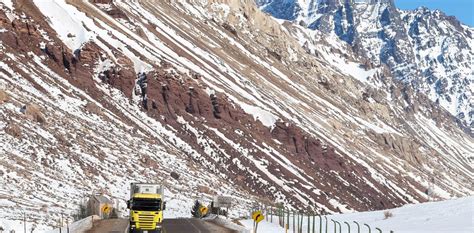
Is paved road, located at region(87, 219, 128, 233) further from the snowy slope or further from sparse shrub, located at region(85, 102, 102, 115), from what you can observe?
sparse shrub, located at region(85, 102, 102, 115)

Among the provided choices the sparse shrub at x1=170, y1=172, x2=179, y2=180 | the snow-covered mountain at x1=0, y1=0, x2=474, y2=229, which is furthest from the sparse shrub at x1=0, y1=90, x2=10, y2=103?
the sparse shrub at x1=170, y1=172, x2=179, y2=180

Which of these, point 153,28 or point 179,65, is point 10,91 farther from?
point 153,28

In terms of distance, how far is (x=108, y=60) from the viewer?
146 metres

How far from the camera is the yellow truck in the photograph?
4172 cm

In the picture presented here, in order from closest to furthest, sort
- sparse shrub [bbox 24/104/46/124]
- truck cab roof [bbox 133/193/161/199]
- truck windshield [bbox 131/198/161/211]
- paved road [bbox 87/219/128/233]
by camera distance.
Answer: truck windshield [bbox 131/198/161/211], truck cab roof [bbox 133/193/161/199], paved road [bbox 87/219/128/233], sparse shrub [bbox 24/104/46/124]

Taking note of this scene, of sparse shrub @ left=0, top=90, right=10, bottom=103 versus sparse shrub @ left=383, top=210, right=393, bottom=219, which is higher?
sparse shrub @ left=0, top=90, right=10, bottom=103

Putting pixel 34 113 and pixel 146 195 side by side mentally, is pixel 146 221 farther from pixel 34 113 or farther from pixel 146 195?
pixel 34 113

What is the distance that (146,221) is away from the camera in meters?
41.7

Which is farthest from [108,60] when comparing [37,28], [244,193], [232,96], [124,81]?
[244,193]

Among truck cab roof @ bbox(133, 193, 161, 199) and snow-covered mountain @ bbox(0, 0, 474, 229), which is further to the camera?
snow-covered mountain @ bbox(0, 0, 474, 229)

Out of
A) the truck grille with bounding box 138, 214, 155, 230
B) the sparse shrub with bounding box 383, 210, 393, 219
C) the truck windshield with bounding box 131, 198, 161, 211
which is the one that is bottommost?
the truck grille with bounding box 138, 214, 155, 230

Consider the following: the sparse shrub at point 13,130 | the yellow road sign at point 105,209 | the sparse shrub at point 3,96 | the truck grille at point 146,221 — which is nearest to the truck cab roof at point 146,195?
the truck grille at point 146,221

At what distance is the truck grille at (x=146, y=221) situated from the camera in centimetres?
4169

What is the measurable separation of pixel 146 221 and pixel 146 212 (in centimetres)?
52
